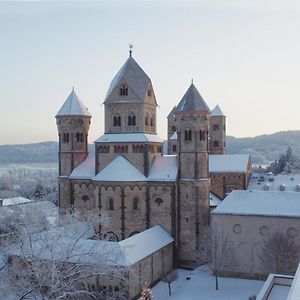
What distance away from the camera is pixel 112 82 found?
2199 inches

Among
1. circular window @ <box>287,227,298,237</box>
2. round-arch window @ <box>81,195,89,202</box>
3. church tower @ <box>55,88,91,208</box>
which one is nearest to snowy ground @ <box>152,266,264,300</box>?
circular window @ <box>287,227,298,237</box>

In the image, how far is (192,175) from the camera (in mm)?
51062

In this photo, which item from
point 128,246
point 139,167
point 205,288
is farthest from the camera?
point 139,167

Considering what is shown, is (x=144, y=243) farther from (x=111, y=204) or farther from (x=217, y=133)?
(x=217, y=133)

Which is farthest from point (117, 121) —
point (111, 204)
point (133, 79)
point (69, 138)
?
point (111, 204)

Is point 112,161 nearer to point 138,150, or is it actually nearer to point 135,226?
point 138,150

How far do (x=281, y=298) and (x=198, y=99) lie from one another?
84.0ft

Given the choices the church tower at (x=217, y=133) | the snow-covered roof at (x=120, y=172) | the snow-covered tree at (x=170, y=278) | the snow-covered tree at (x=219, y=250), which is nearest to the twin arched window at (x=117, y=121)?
the snow-covered roof at (x=120, y=172)

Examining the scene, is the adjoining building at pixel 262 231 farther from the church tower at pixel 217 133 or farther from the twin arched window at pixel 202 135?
the church tower at pixel 217 133

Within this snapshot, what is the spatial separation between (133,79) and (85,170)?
12237mm

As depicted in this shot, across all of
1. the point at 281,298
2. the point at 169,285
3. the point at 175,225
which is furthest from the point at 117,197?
the point at 281,298

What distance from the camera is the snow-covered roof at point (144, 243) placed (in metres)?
41.4

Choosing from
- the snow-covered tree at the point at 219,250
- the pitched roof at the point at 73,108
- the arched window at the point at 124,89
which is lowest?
the snow-covered tree at the point at 219,250

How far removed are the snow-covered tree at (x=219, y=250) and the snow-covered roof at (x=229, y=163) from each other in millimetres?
23192
